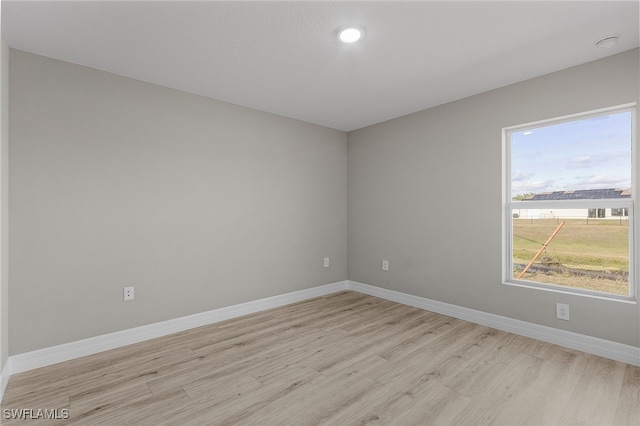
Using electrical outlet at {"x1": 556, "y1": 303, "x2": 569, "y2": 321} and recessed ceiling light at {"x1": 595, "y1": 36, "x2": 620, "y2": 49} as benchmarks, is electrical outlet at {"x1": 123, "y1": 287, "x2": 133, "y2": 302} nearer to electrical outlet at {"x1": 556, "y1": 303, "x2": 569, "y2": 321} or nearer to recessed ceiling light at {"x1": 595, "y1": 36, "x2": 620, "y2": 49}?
electrical outlet at {"x1": 556, "y1": 303, "x2": 569, "y2": 321}

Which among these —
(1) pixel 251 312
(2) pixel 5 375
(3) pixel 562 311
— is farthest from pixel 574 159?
(2) pixel 5 375

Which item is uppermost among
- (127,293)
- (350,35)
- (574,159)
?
(350,35)

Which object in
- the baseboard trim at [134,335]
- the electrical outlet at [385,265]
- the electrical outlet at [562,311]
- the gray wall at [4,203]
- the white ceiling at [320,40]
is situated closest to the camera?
the white ceiling at [320,40]

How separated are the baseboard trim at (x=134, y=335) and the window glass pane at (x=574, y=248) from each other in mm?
2585

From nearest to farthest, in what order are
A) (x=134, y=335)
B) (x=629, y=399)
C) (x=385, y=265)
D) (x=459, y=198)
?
(x=629, y=399) → (x=134, y=335) → (x=459, y=198) → (x=385, y=265)

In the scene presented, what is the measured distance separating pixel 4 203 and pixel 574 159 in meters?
4.43

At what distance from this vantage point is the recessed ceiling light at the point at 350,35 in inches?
80.8

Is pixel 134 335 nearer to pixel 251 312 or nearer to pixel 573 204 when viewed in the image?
pixel 251 312

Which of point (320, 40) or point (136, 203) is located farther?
point (136, 203)

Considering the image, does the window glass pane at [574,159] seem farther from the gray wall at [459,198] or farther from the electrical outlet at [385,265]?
the electrical outlet at [385,265]

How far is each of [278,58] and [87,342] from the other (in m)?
2.76

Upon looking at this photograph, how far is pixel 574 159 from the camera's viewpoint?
269 centimetres

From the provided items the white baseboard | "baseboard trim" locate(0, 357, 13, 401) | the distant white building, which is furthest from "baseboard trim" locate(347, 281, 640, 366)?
"baseboard trim" locate(0, 357, 13, 401)

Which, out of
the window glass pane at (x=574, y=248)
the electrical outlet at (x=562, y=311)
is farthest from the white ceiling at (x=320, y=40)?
the electrical outlet at (x=562, y=311)
